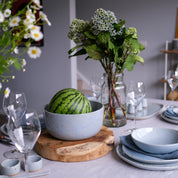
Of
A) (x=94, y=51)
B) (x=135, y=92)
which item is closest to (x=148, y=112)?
(x=135, y=92)

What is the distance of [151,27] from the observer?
444cm

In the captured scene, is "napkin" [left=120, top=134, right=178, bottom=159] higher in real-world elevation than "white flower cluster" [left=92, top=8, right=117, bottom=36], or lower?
lower

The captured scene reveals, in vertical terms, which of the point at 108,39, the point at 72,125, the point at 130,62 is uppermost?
the point at 108,39

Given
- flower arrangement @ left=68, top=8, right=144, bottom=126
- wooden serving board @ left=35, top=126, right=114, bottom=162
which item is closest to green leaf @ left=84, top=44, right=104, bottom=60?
flower arrangement @ left=68, top=8, right=144, bottom=126

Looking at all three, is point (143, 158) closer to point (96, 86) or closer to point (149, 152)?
point (149, 152)

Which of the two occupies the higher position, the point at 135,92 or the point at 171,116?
the point at 135,92

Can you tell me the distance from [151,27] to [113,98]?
3.46 m

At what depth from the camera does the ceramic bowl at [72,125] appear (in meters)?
0.98

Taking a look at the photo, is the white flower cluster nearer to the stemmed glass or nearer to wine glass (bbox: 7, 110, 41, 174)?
the stemmed glass

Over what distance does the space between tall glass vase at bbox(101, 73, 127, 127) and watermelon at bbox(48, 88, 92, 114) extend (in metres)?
0.27

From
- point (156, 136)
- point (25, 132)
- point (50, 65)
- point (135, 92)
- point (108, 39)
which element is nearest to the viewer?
point (25, 132)

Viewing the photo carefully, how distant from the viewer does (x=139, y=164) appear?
86cm

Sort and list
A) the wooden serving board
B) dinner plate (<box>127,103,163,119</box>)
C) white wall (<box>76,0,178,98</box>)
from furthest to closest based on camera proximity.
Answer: white wall (<box>76,0,178,98</box>) < dinner plate (<box>127,103,163,119</box>) < the wooden serving board

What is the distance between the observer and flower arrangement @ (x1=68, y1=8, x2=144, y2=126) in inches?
46.0
